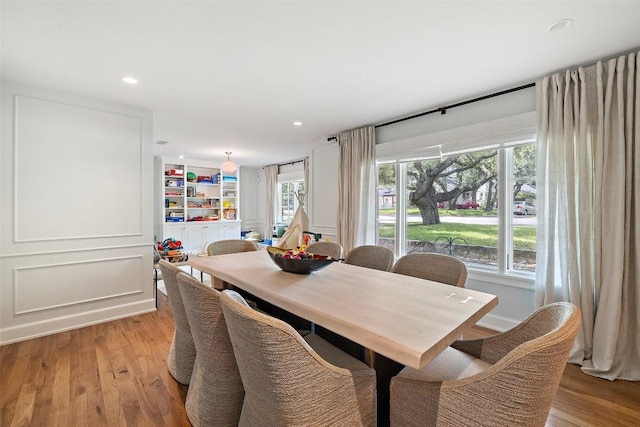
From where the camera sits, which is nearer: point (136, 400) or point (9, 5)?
point (9, 5)

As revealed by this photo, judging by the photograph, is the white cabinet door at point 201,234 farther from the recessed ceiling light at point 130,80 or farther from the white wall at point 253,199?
the recessed ceiling light at point 130,80

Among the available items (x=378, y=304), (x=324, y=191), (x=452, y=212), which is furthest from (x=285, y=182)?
(x=378, y=304)

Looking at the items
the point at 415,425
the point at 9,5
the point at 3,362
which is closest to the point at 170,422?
the point at 415,425

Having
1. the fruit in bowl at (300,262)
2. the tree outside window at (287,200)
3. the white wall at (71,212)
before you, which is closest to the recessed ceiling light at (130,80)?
the white wall at (71,212)

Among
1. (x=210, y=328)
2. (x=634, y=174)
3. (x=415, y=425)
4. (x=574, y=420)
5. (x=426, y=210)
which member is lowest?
(x=574, y=420)

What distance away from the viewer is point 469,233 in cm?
327

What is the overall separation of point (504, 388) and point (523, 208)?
2.56m

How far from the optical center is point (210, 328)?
1.32 meters

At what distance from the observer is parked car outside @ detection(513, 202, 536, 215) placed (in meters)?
2.80

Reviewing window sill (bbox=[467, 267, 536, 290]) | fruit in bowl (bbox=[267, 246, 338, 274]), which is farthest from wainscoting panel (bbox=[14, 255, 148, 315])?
window sill (bbox=[467, 267, 536, 290])

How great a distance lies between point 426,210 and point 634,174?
5.99 ft

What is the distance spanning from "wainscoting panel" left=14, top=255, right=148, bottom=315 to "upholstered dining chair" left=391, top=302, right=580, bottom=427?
326 centimetres

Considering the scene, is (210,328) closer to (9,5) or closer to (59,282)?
(9,5)

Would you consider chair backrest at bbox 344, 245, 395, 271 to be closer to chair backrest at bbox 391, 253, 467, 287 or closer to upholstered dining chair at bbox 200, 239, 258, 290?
chair backrest at bbox 391, 253, 467, 287
